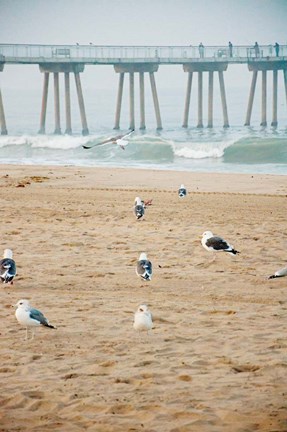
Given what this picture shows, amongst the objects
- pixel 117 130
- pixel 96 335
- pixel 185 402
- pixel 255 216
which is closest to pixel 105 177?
pixel 255 216

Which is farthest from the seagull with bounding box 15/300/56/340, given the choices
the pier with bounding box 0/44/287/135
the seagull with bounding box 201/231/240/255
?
the pier with bounding box 0/44/287/135

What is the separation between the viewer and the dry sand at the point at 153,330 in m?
5.34

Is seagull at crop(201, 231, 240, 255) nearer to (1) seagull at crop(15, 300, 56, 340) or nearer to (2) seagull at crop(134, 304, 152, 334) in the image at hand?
(2) seagull at crop(134, 304, 152, 334)

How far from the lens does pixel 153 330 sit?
708 cm

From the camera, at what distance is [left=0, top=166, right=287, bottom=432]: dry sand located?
5336 mm

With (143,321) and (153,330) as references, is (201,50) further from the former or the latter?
(143,321)

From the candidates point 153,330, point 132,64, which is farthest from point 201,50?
point 153,330

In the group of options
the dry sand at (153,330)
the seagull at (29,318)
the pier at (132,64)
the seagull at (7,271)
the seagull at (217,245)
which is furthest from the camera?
A: the pier at (132,64)

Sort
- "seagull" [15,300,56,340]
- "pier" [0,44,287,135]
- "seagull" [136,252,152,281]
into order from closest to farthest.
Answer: "seagull" [15,300,56,340]
"seagull" [136,252,152,281]
"pier" [0,44,287,135]

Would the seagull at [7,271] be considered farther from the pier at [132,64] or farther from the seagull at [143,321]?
the pier at [132,64]

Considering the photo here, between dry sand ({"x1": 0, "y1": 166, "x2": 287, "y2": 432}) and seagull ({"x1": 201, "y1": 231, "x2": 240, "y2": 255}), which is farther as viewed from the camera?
seagull ({"x1": 201, "y1": 231, "x2": 240, "y2": 255})

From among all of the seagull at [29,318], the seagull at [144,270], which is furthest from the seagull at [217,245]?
the seagull at [29,318]

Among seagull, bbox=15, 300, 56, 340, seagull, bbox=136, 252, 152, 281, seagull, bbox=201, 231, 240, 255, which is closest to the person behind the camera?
seagull, bbox=15, 300, 56, 340

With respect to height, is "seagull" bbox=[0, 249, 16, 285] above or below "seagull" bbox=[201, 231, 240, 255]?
above
